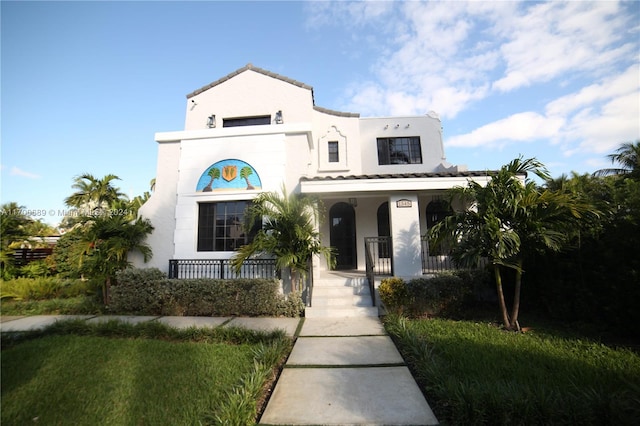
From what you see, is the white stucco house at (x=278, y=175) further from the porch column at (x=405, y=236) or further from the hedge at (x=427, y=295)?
the hedge at (x=427, y=295)

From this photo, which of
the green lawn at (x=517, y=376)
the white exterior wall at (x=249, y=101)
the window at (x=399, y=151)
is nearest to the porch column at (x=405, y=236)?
the green lawn at (x=517, y=376)

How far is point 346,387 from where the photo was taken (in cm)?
322

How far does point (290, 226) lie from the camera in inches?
265

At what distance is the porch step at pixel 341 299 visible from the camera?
6480mm

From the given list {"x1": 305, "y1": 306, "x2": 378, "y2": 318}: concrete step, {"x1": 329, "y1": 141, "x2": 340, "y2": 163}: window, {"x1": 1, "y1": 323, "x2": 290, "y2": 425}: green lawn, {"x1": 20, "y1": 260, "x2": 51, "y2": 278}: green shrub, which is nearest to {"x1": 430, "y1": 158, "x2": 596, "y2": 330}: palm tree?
{"x1": 305, "y1": 306, "x2": 378, "y2": 318}: concrete step

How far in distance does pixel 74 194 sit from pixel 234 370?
19.2 m

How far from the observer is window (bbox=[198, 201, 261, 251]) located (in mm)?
8205

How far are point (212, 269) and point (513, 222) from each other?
7962 mm

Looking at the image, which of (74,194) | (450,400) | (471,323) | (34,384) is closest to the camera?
(450,400)

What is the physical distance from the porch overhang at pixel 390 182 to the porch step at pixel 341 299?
8.80ft

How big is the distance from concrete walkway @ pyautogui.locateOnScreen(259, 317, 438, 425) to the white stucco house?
3340 millimetres

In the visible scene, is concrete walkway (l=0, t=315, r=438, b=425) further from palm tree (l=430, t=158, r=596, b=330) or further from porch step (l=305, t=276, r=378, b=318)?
palm tree (l=430, t=158, r=596, b=330)

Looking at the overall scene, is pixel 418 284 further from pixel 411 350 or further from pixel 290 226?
pixel 290 226

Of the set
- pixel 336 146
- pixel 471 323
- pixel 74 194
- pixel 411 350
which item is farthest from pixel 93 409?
pixel 74 194
